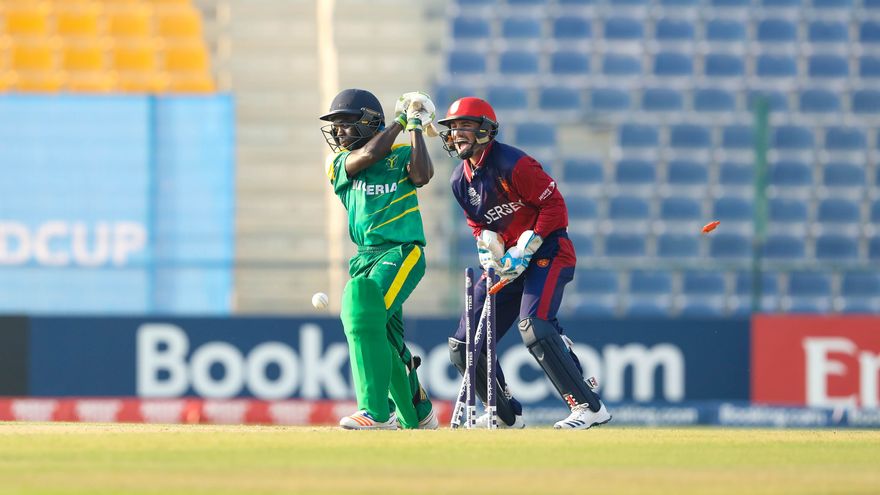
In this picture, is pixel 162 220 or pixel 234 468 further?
pixel 162 220

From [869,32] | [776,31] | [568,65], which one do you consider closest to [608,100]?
[568,65]

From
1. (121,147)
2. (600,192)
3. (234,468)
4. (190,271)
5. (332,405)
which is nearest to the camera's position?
(234,468)

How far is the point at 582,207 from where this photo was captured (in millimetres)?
17141

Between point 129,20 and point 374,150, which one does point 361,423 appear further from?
point 129,20

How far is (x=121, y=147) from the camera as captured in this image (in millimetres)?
16188

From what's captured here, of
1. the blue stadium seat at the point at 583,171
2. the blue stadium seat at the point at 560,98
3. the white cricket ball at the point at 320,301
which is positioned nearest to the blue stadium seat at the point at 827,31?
the blue stadium seat at the point at 560,98

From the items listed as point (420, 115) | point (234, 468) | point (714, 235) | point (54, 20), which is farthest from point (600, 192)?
point (234, 468)

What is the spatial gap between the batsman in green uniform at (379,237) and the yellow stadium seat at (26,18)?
425 inches

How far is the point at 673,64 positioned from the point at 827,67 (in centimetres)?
180

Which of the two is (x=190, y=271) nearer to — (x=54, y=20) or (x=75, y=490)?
(x=54, y=20)

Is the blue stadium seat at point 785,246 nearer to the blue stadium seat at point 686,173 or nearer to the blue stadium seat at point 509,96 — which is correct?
the blue stadium seat at point 686,173

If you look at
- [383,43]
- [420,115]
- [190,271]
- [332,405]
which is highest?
[383,43]

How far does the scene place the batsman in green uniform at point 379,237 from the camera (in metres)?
7.78

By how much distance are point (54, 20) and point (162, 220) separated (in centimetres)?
361
